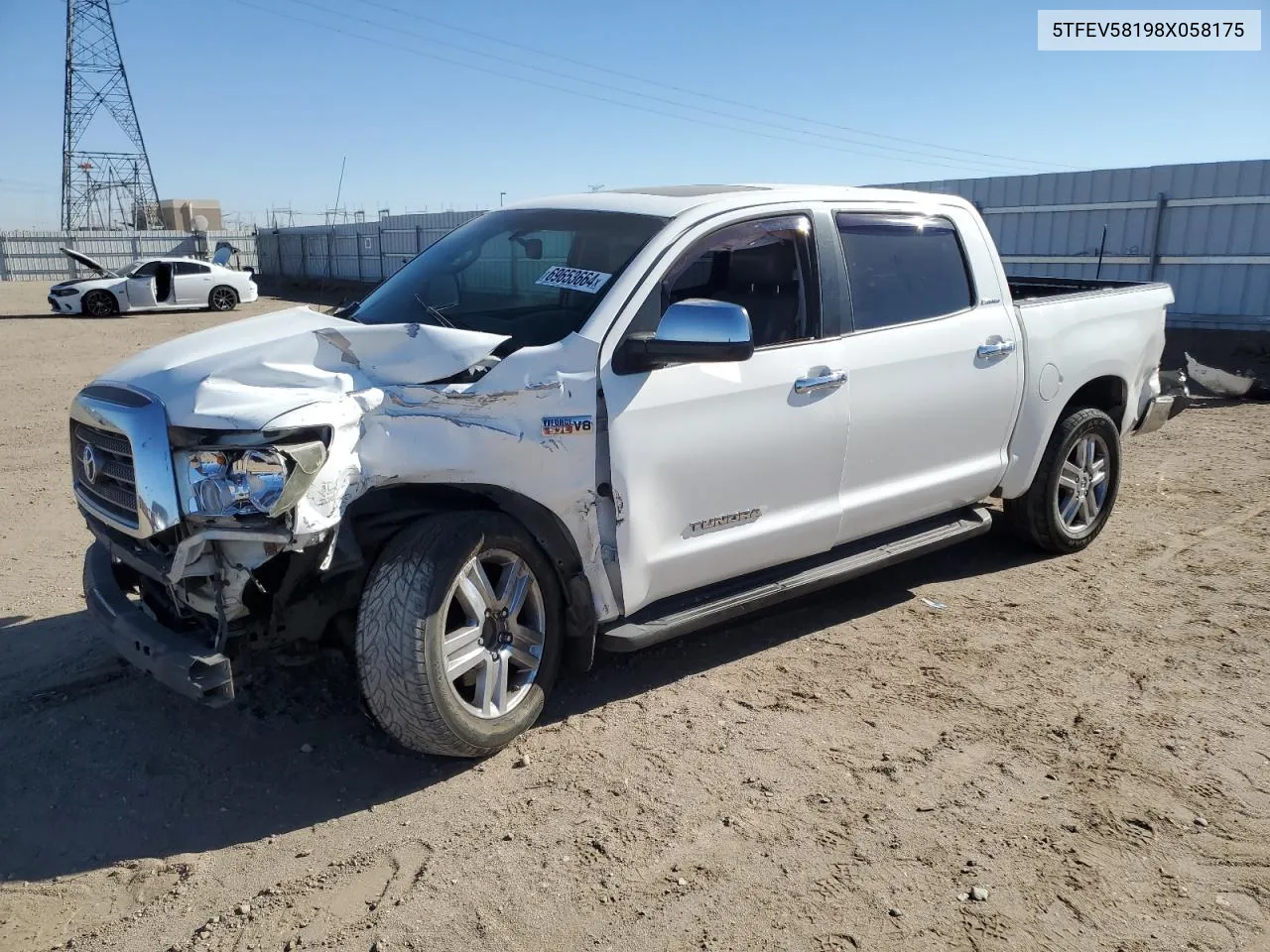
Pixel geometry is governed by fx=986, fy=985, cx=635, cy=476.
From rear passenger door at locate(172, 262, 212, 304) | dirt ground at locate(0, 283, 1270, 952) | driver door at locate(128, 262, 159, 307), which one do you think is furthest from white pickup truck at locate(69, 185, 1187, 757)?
rear passenger door at locate(172, 262, 212, 304)

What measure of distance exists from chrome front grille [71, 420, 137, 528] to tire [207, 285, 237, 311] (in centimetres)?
2271

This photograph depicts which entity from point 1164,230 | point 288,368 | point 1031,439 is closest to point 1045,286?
point 1031,439

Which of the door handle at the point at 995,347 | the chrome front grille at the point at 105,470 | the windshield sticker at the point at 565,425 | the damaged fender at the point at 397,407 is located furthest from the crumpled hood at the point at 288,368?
the door handle at the point at 995,347

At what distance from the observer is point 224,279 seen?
24.6 meters

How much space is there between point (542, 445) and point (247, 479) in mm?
977

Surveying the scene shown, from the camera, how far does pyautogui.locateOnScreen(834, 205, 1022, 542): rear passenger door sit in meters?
4.41

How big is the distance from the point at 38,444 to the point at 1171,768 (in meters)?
8.91

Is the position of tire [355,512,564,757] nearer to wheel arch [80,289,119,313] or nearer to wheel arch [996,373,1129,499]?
wheel arch [996,373,1129,499]

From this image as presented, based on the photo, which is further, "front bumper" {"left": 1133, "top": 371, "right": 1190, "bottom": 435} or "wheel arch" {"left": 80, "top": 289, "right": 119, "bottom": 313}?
"wheel arch" {"left": 80, "top": 289, "right": 119, "bottom": 313}

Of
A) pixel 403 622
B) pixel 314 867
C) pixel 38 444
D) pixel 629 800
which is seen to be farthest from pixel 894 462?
pixel 38 444

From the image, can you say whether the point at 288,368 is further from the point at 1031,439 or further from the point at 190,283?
the point at 190,283

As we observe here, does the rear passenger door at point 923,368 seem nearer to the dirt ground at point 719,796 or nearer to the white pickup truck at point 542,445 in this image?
the white pickup truck at point 542,445

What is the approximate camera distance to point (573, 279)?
387cm

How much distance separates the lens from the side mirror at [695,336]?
3.50 m
